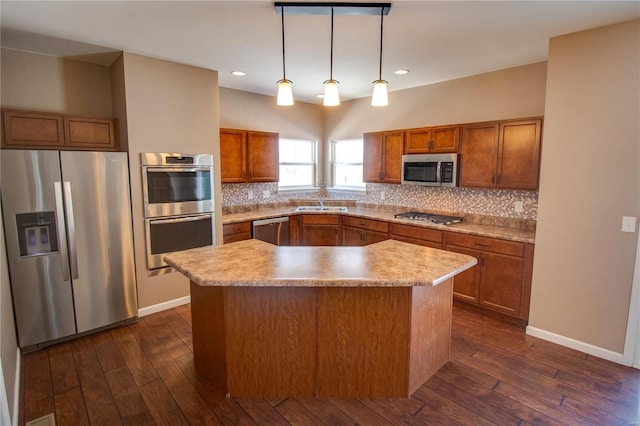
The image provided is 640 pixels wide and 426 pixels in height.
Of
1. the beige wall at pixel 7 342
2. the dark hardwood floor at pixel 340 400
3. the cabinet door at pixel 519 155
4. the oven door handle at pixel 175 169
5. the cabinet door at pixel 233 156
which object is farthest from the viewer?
the cabinet door at pixel 233 156

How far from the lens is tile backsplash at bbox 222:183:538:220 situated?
12.4 ft


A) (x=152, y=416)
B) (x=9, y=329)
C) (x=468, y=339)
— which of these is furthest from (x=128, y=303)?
(x=468, y=339)

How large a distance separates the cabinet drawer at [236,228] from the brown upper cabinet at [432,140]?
226cm

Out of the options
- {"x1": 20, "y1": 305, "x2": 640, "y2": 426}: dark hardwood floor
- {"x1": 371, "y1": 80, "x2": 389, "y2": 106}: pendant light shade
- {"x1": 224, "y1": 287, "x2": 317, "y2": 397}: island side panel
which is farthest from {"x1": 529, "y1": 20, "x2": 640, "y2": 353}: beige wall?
{"x1": 224, "y1": 287, "x2": 317, "y2": 397}: island side panel

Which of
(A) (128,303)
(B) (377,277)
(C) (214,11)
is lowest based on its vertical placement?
(A) (128,303)

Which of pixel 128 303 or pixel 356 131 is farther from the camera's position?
pixel 356 131

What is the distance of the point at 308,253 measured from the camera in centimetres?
247

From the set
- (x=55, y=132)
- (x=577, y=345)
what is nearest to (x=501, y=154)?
(x=577, y=345)

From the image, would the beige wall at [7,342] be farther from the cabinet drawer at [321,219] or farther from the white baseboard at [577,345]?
the white baseboard at [577,345]

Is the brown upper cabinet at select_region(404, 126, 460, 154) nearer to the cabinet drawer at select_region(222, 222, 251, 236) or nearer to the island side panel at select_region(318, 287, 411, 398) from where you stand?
the cabinet drawer at select_region(222, 222, 251, 236)

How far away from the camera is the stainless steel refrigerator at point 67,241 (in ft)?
8.96

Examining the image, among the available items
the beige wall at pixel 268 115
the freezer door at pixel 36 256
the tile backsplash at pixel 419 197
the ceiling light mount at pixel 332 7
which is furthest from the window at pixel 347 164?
the freezer door at pixel 36 256

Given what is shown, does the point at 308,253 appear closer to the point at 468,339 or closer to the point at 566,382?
the point at 468,339

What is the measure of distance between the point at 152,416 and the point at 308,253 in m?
1.41
